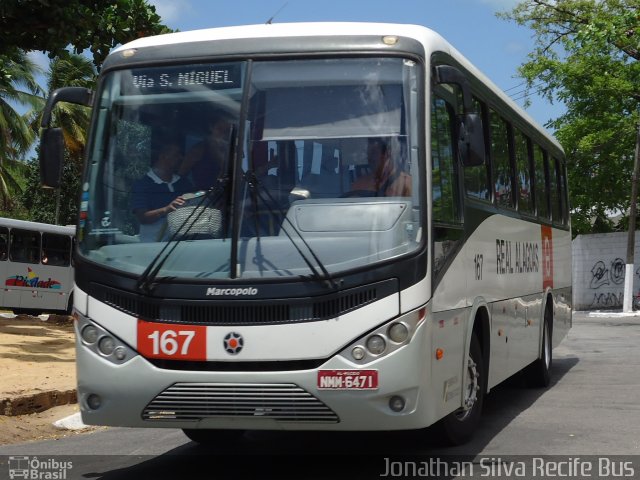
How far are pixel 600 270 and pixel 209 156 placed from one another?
33152 millimetres

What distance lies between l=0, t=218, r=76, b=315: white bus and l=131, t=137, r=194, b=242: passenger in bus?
943 inches

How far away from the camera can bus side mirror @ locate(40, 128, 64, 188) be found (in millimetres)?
7227

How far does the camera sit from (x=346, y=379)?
251 inches

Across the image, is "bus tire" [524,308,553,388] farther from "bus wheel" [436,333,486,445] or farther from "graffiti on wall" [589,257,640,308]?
"graffiti on wall" [589,257,640,308]

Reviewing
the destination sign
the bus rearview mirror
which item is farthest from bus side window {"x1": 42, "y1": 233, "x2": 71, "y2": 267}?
the bus rearview mirror

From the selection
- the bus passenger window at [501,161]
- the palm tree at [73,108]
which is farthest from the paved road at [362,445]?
the palm tree at [73,108]

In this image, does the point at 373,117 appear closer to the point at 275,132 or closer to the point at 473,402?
the point at 275,132

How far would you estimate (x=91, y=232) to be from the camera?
7.08 meters

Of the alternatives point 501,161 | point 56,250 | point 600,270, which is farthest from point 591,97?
point 501,161

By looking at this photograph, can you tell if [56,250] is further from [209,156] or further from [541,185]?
[209,156]

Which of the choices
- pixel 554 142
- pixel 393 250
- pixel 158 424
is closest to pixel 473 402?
pixel 393 250

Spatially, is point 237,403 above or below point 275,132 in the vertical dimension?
below

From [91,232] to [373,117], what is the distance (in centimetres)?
204

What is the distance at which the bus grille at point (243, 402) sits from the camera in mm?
6395
